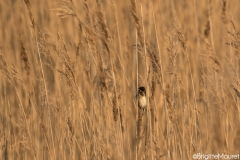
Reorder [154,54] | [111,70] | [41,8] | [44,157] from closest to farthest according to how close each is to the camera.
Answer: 1. [154,54]
2. [111,70]
3. [44,157]
4. [41,8]

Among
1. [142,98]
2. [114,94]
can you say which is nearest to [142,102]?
[142,98]

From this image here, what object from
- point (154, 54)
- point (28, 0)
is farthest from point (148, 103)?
point (28, 0)

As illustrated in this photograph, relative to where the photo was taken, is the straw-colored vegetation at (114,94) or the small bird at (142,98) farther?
the small bird at (142,98)

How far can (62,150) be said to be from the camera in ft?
8.96

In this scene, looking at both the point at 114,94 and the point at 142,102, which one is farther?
the point at 142,102

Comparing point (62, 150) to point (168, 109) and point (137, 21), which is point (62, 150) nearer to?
point (168, 109)

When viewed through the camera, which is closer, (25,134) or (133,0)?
(133,0)

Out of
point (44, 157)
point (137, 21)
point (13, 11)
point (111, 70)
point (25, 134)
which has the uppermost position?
point (13, 11)

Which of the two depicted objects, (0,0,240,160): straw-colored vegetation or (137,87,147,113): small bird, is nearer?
(0,0,240,160): straw-colored vegetation

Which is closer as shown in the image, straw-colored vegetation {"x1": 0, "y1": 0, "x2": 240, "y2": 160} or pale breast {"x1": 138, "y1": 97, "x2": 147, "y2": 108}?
straw-colored vegetation {"x1": 0, "y1": 0, "x2": 240, "y2": 160}

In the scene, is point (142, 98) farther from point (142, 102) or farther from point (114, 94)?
point (114, 94)

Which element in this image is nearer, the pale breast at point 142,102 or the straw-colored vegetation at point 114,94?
the straw-colored vegetation at point 114,94

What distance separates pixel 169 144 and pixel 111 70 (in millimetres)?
485

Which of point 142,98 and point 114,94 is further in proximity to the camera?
point 142,98
